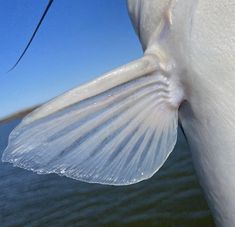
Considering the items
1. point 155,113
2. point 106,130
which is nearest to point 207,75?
point 155,113

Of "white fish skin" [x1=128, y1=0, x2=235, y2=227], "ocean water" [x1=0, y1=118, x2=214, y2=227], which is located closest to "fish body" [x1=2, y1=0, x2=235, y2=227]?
"white fish skin" [x1=128, y1=0, x2=235, y2=227]

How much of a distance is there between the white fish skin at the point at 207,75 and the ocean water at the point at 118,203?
5.19 meters

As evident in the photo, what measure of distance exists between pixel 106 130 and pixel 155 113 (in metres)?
0.18

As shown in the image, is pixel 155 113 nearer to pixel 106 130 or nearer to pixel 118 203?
pixel 106 130

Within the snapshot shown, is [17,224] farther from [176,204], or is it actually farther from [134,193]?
[176,204]

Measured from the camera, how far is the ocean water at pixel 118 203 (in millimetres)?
7230

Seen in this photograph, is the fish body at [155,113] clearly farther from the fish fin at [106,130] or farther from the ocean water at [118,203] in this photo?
the ocean water at [118,203]

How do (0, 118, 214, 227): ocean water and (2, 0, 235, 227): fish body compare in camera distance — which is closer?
(2, 0, 235, 227): fish body

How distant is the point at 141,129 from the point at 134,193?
761 cm

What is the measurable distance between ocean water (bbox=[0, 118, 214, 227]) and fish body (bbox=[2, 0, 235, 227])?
5165 mm

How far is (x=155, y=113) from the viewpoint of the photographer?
4.47 ft

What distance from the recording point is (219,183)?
1.34 metres

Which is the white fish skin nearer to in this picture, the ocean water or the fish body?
the fish body

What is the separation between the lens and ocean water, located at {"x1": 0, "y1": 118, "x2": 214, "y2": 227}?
723cm
